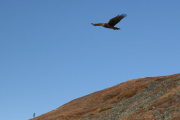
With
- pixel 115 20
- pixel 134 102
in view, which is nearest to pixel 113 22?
pixel 115 20

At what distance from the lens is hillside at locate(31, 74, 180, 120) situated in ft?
164

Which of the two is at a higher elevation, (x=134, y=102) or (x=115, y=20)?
(x=134, y=102)

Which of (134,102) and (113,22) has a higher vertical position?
(134,102)

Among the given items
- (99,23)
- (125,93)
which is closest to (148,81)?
(125,93)

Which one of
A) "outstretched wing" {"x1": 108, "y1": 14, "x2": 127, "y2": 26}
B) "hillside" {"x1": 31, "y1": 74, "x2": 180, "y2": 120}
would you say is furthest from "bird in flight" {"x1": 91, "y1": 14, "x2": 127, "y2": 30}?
"hillside" {"x1": 31, "y1": 74, "x2": 180, "y2": 120}

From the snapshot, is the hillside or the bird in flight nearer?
the bird in flight

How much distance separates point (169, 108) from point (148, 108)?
395cm

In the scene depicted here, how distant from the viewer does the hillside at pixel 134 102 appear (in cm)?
5012

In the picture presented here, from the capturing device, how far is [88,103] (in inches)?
3039

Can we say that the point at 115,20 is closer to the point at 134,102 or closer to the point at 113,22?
the point at 113,22

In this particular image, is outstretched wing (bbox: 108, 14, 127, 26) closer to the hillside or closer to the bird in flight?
the bird in flight

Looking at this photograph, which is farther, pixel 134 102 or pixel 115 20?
pixel 134 102

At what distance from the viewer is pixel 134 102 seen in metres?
62.3

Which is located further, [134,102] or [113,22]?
[134,102]
